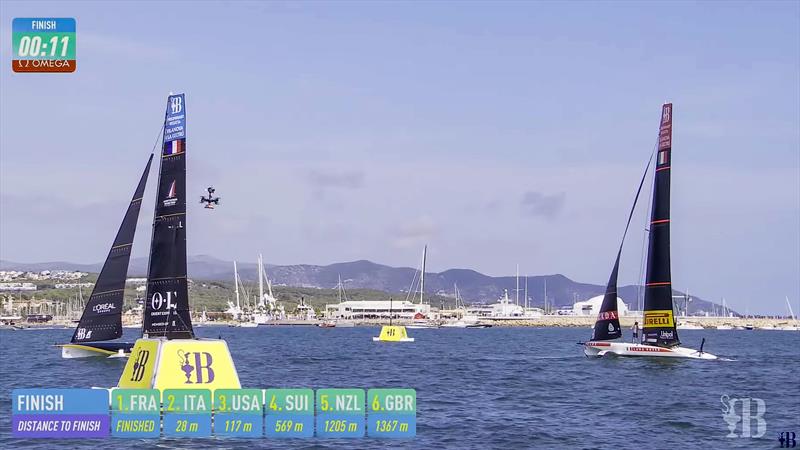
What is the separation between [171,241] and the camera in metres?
33.5

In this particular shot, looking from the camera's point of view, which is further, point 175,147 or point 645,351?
point 645,351

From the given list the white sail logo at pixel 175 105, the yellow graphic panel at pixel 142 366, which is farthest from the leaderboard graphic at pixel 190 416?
the white sail logo at pixel 175 105

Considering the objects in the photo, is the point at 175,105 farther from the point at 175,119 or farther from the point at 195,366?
the point at 195,366

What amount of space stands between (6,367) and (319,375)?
21256mm

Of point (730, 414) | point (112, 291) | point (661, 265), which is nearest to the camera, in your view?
point (730, 414)

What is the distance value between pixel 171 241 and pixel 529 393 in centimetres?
2038

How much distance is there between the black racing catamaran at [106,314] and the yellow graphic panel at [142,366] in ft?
106

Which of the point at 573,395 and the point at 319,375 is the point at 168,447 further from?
the point at 319,375

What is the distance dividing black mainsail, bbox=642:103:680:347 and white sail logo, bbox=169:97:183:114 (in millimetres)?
43364

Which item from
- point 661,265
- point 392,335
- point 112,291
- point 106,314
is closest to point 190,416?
point 112,291

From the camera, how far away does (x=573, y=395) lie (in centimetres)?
4647

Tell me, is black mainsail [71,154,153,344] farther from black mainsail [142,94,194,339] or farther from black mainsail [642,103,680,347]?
black mainsail [642,103,680,347]

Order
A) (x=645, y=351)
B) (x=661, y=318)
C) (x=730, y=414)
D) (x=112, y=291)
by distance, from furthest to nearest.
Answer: (x=661, y=318), (x=645, y=351), (x=112, y=291), (x=730, y=414)

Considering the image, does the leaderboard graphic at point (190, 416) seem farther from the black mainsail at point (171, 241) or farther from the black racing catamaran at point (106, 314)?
the black racing catamaran at point (106, 314)
